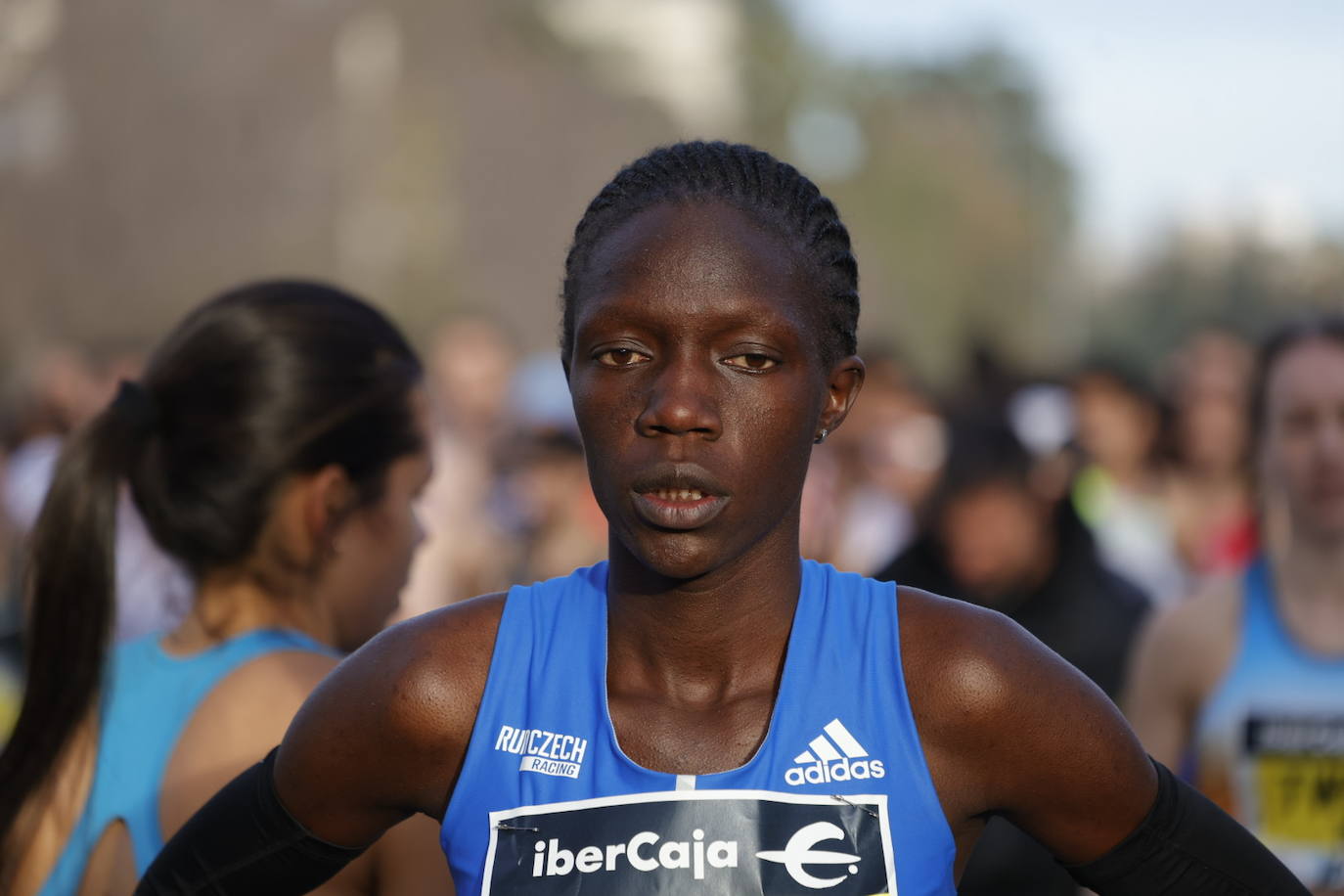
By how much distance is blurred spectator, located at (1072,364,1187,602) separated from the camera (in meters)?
9.08

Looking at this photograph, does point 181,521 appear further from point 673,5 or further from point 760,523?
point 673,5

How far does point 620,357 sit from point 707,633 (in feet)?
1.33

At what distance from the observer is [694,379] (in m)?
2.20

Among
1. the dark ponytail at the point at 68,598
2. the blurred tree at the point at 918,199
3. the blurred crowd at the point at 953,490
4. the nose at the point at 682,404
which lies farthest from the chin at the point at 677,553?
the blurred tree at the point at 918,199

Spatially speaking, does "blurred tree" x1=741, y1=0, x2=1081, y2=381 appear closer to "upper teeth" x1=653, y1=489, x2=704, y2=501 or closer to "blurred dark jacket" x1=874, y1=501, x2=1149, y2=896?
"blurred dark jacket" x1=874, y1=501, x2=1149, y2=896

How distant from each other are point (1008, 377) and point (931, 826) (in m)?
7.98

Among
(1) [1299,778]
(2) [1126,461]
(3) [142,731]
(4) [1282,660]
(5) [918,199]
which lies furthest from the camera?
(5) [918,199]

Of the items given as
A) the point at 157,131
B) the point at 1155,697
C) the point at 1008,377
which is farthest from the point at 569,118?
the point at 1155,697

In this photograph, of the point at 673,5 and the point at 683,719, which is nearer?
the point at 683,719

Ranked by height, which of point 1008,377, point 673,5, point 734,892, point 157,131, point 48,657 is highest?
point 673,5

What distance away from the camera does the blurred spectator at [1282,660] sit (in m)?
4.30

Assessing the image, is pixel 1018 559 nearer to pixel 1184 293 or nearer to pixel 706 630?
pixel 706 630

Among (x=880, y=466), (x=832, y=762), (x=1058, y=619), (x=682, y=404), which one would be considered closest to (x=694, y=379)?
(x=682, y=404)

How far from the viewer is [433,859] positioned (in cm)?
276
